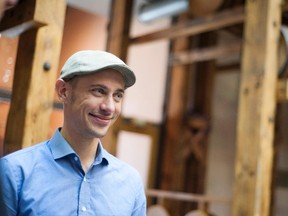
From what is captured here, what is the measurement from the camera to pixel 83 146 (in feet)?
5.21

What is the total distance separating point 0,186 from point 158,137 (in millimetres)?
5370

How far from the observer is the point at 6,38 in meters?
2.14

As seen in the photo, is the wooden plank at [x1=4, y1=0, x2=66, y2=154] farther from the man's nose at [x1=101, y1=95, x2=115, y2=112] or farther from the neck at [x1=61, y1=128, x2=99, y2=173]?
the man's nose at [x1=101, y1=95, x2=115, y2=112]

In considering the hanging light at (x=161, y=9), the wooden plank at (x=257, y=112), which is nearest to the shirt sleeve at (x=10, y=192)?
the wooden plank at (x=257, y=112)

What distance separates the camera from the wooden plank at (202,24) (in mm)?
3770

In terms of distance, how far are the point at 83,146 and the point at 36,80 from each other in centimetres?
52

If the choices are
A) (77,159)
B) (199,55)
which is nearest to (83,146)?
(77,159)

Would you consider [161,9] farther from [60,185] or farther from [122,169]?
[60,185]

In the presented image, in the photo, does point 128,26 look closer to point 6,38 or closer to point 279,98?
point 279,98

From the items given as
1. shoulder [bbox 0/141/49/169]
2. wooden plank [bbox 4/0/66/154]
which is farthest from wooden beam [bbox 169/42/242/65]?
shoulder [bbox 0/141/49/169]

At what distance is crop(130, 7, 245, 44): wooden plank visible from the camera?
3.77 m

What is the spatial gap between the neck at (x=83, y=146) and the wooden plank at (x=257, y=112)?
176cm

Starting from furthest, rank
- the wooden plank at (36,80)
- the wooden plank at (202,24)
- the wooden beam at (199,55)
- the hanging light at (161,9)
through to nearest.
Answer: the wooden beam at (199,55), the hanging light at (161,9), the wooden plank at (202,24), the wooden plank at (36,80)

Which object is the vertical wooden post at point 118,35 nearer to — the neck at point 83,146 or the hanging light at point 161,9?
the hanging light at point 161,9
